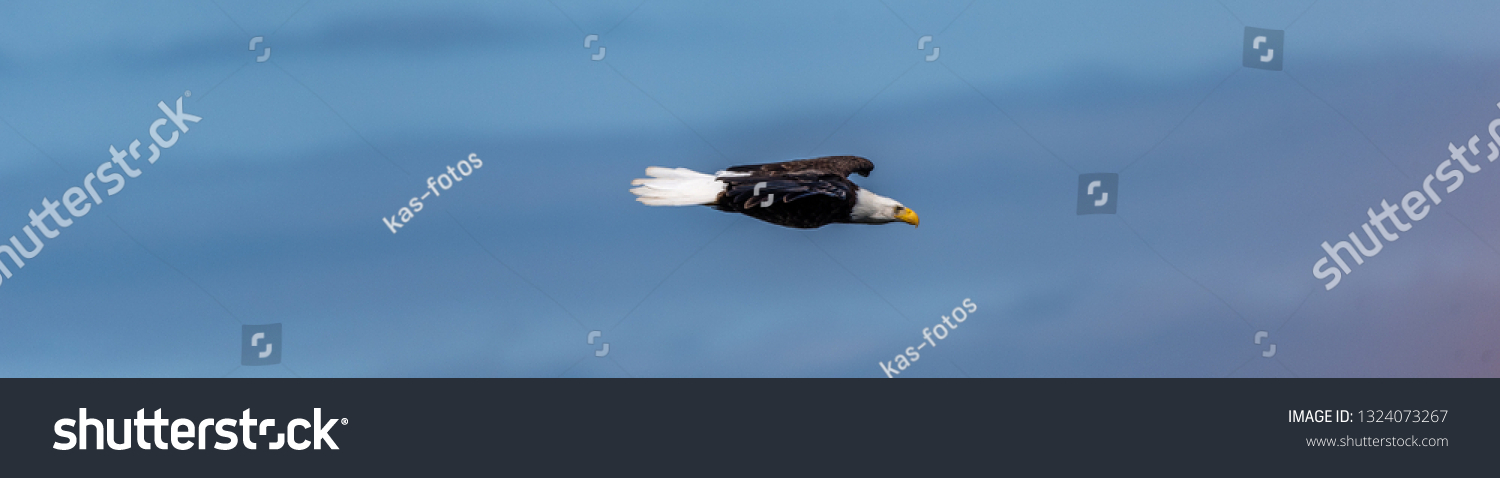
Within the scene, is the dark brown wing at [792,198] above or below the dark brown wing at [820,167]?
below

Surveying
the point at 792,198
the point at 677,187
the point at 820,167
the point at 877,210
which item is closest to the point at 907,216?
the point at 877,210

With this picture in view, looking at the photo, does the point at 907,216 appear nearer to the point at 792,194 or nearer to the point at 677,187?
the point at 792,194

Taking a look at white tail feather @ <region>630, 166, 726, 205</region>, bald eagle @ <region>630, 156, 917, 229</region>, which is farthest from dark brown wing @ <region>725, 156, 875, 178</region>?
white tail feather @ <region>630, 166, 726, 205</region>

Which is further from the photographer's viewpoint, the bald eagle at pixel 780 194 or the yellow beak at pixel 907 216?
the yellow beak at pixel 907 216

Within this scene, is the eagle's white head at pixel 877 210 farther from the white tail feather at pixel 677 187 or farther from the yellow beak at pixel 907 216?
the white tail feather at pixel 677 187

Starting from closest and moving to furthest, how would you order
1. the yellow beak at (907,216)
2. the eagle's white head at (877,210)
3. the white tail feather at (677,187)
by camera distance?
the white tail feather at (677,187), the eagle's white head at (877,210), the yellow beak at (907,216)

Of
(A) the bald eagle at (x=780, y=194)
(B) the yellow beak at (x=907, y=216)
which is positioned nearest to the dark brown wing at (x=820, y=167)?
(A) the bald eagle at (x=780, y=194)
